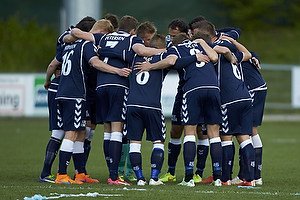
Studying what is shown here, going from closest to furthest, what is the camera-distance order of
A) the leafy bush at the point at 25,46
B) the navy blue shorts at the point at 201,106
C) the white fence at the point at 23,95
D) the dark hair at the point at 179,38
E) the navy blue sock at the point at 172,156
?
the navy blue shorts at the point at 201,106, the dark hair at the point at 179,38, the navy blue sock at the point at 172,156, the white fence at the point at 23,95, the leafy bush at the point at 25,46

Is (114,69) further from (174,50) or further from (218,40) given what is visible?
(218,40)

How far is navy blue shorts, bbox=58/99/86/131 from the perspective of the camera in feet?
24.7

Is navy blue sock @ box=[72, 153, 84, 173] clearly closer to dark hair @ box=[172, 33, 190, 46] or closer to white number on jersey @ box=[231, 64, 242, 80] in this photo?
dark hair @ box=[172, 33, 190, 46]

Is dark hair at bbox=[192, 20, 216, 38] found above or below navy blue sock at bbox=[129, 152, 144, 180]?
above

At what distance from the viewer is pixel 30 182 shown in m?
7.59

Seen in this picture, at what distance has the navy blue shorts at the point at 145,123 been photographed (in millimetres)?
7234

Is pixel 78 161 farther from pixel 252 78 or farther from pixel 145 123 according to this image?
pixel 252 78

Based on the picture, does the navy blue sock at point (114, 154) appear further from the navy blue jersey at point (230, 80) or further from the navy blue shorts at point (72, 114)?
the navy blue jersey at point (230, 80)

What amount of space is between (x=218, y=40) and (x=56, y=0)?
934 inches

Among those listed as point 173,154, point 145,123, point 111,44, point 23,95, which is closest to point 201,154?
point 173,154

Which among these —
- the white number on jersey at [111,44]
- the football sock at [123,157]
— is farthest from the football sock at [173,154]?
the white number on jersey at [111,44]

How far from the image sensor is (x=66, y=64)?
7668 millimetres

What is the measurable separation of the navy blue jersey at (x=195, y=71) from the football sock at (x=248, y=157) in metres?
0.89

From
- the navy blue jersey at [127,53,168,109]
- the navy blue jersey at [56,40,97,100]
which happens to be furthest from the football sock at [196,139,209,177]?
the navy blue jersey at [56,40,97,100]
